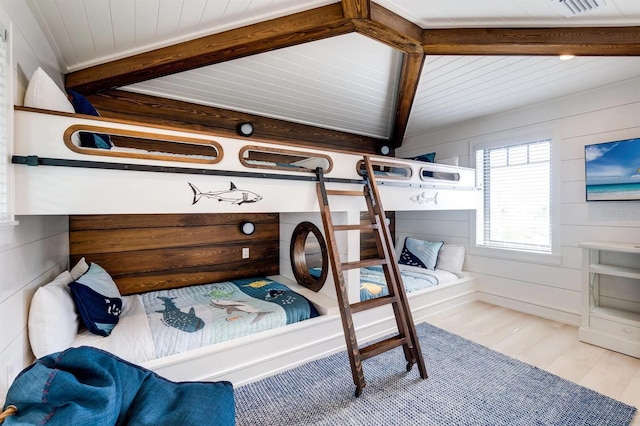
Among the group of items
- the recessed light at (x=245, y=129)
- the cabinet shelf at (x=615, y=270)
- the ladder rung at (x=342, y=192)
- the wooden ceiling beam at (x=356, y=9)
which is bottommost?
the cabinet shelf at (x=615, y=270)

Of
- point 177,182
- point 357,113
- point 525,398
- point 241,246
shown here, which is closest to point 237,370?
point 177,182

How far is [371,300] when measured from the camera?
207 centimetres

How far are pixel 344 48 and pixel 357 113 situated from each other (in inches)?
47.3

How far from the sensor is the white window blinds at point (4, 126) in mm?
1209

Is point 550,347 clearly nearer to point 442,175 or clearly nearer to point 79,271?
point 442,175

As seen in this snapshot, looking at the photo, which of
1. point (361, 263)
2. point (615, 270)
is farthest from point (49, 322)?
point (615, 270)

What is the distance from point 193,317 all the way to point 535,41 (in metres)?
3.22

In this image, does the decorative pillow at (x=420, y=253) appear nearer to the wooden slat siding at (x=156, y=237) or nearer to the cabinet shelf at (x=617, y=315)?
the cabinet shelf at (x=617, y=315)

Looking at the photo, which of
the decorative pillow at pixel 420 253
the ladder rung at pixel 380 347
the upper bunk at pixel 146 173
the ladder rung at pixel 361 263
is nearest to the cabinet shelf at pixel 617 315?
the decorative pillow at pixel 420 253

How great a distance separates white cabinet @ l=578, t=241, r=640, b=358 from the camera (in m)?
2.36

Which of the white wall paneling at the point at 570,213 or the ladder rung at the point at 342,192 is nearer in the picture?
the ladder rung at the point at 342,192

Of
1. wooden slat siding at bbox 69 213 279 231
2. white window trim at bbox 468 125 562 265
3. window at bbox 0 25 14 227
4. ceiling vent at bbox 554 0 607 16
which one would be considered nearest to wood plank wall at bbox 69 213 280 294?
wooden slat siding at bbox 69 213 279 231

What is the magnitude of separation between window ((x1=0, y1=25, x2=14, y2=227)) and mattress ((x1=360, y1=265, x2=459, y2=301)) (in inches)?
95.2

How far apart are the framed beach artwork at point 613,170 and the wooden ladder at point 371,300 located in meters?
2.18
